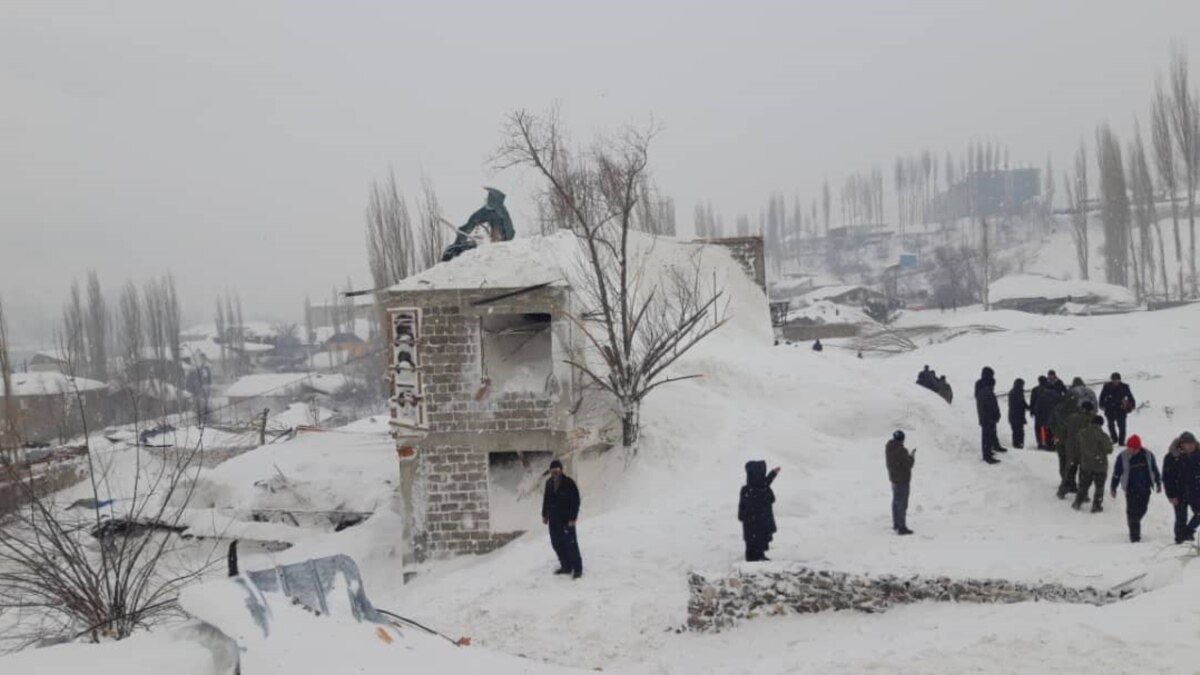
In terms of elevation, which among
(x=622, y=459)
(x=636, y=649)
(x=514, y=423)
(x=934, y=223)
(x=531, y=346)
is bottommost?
(x=636, y=649)

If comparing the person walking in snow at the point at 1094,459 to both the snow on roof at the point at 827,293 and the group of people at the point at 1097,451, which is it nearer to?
the group of people at the point at 1097,451

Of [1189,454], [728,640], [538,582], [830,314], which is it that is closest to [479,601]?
[538,582]

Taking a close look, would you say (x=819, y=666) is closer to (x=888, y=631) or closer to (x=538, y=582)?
(x=888, y=631)

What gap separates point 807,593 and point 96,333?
191ft

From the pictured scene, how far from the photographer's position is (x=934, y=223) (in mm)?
103625

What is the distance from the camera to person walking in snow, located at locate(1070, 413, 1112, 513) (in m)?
10.1

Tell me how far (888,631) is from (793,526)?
129 inches

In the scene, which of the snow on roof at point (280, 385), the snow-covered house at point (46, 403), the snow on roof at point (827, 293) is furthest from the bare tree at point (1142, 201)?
the snow-covered house at point (46, 403)

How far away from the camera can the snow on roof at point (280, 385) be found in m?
54.5

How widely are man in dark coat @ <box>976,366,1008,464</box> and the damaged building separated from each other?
6.59 meters

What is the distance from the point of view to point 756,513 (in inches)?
372

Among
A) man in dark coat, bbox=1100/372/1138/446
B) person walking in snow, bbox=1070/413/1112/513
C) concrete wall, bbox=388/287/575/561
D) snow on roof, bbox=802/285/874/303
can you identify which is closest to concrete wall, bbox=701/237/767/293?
man in dark coat, bbox=1100/372/1138/446

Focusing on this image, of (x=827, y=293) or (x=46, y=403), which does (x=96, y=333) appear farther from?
(x=827, y=293)

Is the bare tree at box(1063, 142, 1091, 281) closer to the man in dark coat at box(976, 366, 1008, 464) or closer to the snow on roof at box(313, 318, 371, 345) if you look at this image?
the man in dark coat at box(976, 366, 1008, 464)
